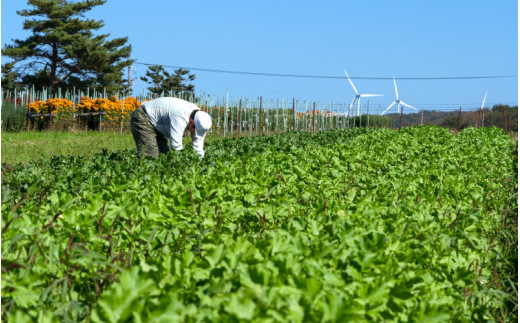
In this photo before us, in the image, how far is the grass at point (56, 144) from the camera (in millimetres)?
13357

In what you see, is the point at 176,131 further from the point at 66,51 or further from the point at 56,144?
the point at 66,51

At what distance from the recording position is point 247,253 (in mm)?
2389

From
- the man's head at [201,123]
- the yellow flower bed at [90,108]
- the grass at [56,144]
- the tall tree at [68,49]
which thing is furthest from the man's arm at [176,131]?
the tall tree at [68,49]

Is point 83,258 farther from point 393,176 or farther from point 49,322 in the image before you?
point 393,176

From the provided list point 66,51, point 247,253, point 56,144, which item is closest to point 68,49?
point 66,51

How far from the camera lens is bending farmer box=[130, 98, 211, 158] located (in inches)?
302

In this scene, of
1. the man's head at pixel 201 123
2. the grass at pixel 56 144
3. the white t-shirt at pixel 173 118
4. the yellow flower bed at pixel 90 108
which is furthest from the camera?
the yellow flower bed at pixel 90 108

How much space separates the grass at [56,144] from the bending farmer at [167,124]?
12.8ft

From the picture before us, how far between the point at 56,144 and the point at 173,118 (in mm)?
9141

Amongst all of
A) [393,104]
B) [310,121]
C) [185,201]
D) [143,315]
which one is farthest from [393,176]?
[393,104]

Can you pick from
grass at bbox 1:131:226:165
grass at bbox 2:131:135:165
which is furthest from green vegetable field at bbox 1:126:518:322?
grass at bbox 2:131:135:165

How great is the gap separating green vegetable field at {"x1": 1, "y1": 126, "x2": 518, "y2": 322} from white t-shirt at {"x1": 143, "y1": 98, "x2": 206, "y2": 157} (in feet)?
8.95

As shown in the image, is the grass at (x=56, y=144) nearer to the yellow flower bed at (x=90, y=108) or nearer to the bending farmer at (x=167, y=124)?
the yellow flower bed at (x=90, y=108)

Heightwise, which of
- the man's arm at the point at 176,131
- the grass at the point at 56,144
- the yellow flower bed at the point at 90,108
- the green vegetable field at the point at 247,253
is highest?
the yellow flower bed at the point at 90,108
